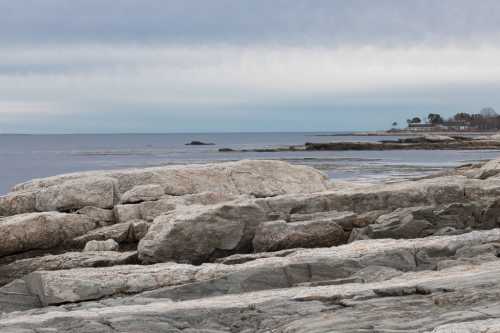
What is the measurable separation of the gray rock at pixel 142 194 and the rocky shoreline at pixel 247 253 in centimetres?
3

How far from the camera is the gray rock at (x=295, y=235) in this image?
1742cm

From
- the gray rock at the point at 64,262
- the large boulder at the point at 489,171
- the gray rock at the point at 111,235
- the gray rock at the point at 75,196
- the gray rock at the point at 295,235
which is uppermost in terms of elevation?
the large boulder at the point at 489,171

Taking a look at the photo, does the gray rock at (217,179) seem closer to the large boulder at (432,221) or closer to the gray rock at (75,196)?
the gray rock at (75,196)

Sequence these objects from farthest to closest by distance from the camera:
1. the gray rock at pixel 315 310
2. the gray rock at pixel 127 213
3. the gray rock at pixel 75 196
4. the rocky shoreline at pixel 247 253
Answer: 1. the gray rock at pixel 75 196
2. the gray rock at pixel 127 213
3. the rocky shoreline at pixel 247 253
4. the gray rock at pixel 315 310

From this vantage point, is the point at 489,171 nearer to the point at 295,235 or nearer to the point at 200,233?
the point at 295,235

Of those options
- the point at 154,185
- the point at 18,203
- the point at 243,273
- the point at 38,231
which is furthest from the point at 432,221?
the point at 18,203

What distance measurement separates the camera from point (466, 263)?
1360 centimetres

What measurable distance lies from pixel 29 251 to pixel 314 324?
1137cm

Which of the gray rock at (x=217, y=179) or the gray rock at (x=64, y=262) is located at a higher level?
the gray rock at (x=217, y=179)

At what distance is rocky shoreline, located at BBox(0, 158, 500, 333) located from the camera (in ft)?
37.3

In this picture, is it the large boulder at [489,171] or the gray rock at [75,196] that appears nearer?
the gray rock at [75,196]

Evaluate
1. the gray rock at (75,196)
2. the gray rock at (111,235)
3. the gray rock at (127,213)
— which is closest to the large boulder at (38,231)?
the gray rock at (111,235)

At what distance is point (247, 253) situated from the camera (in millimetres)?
17656

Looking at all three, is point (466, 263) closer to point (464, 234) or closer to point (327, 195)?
point (464, 234)
